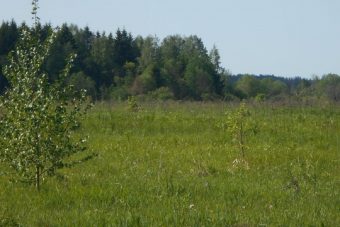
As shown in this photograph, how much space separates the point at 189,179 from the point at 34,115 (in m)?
3.01

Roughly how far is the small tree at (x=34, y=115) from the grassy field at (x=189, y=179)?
473 millimetres

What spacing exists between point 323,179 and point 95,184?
4.49m

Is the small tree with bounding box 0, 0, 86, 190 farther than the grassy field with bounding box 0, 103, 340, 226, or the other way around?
the small tree with bounding box 0, 0, 86, 190

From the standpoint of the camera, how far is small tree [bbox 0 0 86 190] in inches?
376

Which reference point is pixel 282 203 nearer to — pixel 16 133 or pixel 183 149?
pixel 16 133

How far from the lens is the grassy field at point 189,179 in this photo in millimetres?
7875

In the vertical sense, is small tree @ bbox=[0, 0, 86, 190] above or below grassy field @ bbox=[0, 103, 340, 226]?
above

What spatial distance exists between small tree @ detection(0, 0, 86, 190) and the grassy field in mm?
473

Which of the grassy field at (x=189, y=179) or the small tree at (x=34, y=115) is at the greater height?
the small tree at (x=34, y=115)

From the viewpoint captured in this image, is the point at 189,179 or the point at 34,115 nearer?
the point at 34,115

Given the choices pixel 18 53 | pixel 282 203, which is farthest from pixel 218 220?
pixel 18 53

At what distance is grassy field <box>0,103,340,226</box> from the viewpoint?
7875 millimetres

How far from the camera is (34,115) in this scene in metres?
9.47

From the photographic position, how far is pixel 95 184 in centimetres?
989
